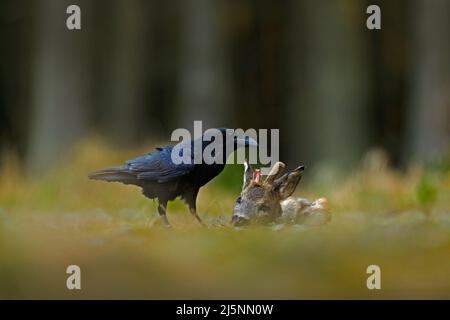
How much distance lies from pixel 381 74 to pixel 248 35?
10.2 ft

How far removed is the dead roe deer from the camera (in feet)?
15.0

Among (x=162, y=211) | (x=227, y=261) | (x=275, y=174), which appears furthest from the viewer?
(x=275, y=174)

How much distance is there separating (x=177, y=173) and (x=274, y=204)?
51 cm

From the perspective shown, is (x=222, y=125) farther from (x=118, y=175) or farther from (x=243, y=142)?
(x=243, y=142)

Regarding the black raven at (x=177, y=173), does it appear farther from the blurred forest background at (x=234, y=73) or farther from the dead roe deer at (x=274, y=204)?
the blurred forest background at (x=234, y=73)

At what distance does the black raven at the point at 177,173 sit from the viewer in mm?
4562

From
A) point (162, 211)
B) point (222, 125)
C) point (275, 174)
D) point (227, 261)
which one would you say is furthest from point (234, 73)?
point (227, 261)

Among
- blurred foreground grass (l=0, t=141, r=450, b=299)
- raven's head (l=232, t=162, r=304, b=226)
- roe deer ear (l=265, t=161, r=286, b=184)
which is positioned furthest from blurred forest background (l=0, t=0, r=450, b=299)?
roe deer ear (l=265, t=161, r=286, b=184)

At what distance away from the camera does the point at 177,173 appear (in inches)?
180

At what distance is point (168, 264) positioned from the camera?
3.17 m

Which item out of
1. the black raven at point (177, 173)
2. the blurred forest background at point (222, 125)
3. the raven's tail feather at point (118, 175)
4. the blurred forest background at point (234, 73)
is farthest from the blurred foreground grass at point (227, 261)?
the blurred forest background at point (234, 73)

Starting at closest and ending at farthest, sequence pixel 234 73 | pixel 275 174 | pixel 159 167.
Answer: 1. pixel 159 167
2. pixel 275 174
3. pixel 234 73

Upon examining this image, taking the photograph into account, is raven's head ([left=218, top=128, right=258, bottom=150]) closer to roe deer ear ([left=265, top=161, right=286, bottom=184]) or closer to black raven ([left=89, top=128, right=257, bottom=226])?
black raven ([left=89, top=128, right=257, bottom=226])

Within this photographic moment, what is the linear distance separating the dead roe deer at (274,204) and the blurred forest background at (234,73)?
8493 mm
